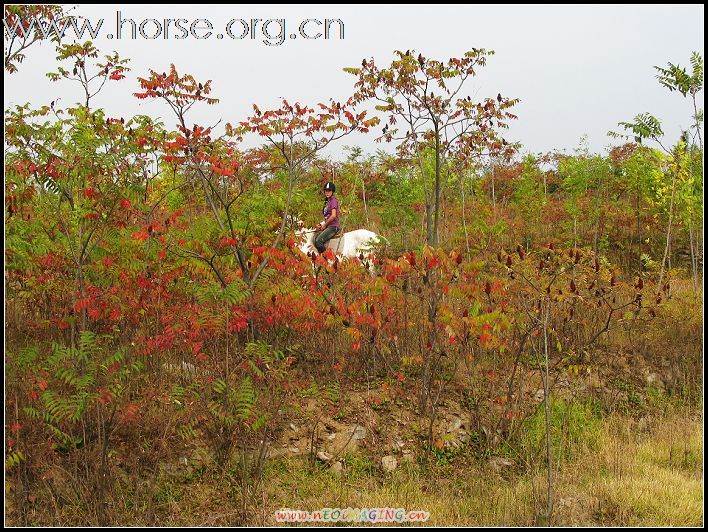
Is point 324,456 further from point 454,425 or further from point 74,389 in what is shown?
point 74,389

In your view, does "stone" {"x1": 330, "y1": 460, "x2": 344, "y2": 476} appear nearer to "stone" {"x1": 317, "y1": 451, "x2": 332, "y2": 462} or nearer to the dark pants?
"stone" {"x1": 317, "y1": 451, "x2": 332, "y2": 462}

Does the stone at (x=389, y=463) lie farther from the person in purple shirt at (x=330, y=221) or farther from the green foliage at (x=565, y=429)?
the person in purple shirt at (x=330, y=221)

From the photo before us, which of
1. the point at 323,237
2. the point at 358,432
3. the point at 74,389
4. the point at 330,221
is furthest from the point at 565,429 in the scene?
the point at 323,237

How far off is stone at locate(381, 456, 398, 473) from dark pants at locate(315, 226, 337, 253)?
4.87 m

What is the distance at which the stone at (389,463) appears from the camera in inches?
213

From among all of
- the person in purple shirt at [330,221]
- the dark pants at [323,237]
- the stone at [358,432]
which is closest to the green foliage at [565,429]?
the stone at [358,432]

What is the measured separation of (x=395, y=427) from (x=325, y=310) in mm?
1516

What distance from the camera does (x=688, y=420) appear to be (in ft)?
21.8

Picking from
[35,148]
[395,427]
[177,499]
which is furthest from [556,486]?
[35,148]

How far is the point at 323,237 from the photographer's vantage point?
980 centimetres

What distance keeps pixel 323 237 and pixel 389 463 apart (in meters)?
5.08

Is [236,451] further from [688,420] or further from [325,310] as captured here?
[688,420]

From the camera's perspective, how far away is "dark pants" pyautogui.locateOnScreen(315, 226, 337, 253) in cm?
980

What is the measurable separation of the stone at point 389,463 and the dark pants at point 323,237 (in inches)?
192
